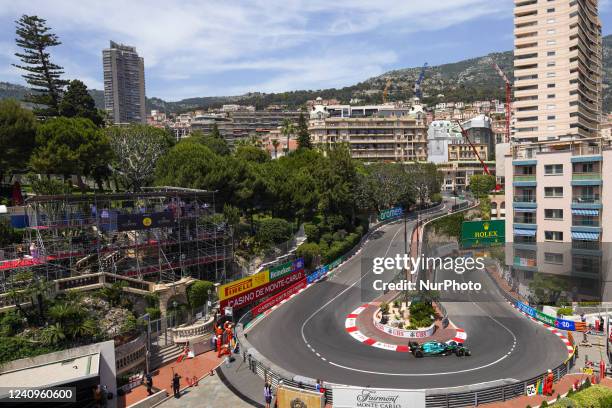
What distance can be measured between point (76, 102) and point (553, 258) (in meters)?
66.3

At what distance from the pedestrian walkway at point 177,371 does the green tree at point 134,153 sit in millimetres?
36559

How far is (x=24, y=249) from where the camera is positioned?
3672cm

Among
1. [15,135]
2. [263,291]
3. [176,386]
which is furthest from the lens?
[15,135]

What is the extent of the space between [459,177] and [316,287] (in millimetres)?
102349

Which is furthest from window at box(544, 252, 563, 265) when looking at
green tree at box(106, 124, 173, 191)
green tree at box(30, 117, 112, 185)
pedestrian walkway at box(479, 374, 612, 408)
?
green tree at box(30, 117, 112, 185)

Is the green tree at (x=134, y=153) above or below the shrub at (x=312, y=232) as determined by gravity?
above

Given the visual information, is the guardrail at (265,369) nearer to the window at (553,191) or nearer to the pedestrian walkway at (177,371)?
the pedestrian walkway at (177,371)

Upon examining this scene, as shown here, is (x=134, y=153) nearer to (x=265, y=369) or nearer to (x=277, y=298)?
(x=277, y=298)

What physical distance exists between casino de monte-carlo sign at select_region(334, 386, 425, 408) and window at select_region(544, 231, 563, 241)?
30.5 meters

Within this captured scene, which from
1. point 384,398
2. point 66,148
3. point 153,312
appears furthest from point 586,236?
point 66,148

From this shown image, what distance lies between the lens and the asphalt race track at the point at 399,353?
89.7 ft

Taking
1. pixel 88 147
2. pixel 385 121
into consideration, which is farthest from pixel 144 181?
pixel 385 121

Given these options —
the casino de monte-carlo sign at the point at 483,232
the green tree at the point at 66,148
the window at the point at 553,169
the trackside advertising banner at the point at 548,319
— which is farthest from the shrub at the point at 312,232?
the green tree at the point at 66,148

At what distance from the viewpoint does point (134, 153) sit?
61.4m
